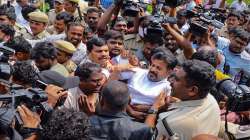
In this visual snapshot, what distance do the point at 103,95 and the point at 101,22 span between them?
3132mm

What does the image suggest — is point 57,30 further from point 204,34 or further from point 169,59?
point 169,59

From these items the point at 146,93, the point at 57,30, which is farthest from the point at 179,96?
the point at 57,30

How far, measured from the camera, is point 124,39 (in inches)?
244

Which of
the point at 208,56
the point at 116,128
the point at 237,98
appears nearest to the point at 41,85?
the point at 116,128

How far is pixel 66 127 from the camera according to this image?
2.65 m

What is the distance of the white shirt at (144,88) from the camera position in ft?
14.0

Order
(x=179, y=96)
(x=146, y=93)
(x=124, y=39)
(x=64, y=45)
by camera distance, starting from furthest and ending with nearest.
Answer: (x=124, y=39), (x=64, y=45), (x=146, y=93), (x=179, y=96)

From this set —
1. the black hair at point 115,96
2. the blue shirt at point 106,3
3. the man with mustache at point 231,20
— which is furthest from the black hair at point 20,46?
the blue shirt at point 106,3

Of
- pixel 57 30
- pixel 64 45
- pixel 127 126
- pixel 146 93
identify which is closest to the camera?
pixel 127 126

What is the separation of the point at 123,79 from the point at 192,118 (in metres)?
1.25

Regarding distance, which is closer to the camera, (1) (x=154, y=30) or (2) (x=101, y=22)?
(1) (x=154, y=30)

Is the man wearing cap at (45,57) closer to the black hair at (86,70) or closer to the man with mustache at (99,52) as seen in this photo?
the man with mustache at (99,52)

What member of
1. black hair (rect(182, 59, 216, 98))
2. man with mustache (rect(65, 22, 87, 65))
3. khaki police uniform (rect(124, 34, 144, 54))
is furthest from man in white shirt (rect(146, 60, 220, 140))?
man with mustache (rect(65, 22, 87, 65))

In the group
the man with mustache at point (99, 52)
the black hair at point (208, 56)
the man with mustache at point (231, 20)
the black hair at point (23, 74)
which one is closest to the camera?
the black hair at point (23, 74)
